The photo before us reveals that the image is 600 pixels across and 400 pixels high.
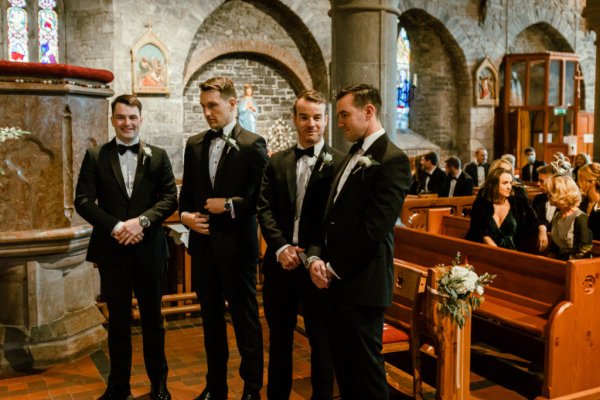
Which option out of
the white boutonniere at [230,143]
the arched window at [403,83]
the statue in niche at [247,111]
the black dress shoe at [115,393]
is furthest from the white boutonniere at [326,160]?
the arched window at [403,83]

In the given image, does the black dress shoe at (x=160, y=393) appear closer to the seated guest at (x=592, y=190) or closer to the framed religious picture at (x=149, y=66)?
the seated guest at (x=592, y=190)

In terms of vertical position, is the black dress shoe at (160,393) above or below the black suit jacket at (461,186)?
below

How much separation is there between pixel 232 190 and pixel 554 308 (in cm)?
190

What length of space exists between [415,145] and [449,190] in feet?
24.0

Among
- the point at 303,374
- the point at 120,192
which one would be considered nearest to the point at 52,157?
the point at 120,192

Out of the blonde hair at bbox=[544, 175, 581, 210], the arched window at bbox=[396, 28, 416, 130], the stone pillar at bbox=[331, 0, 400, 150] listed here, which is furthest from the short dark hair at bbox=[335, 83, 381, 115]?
the arched window at bbox=[396, 28, 416, 130]

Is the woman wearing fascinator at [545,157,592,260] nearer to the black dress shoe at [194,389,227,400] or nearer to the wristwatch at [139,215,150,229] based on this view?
the black dress shoe at [194,389,227,400]

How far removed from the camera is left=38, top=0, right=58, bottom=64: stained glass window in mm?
12266

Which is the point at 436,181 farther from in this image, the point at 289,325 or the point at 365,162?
the point at 365,162

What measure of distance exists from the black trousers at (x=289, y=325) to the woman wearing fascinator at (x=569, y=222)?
2.04m

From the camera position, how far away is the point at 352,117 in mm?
2861

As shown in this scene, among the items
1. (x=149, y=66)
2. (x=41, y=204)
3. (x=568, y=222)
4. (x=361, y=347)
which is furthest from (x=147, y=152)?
(x=149, y=66)

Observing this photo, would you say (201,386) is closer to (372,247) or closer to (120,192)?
(120,192)

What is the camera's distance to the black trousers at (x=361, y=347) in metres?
2.85
